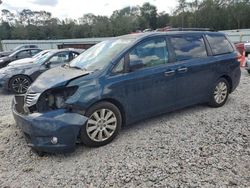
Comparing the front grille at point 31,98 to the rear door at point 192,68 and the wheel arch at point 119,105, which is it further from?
the rear door at point 192,68

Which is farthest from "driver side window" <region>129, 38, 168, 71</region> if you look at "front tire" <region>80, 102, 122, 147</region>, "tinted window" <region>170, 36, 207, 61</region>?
"front tire" <region>80, 102, 122, 147</region>

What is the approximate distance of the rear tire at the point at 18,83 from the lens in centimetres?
758

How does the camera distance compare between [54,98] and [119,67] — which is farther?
[119,67]

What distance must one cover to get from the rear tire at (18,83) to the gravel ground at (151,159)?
3413 millimetres

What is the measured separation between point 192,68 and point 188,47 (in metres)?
0.42

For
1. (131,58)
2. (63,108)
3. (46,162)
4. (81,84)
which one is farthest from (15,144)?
(131,58)

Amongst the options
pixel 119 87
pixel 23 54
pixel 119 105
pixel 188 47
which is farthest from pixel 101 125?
pixel 23 54

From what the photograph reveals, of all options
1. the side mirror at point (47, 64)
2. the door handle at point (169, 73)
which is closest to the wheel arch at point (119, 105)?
the door handle at point (169, 73)

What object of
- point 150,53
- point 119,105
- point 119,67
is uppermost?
point 150,53

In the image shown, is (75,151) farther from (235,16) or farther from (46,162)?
(235,16)

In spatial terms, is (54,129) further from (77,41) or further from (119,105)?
(77,41)

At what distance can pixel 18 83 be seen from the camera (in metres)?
7.68

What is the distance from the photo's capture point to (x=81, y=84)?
352 cm

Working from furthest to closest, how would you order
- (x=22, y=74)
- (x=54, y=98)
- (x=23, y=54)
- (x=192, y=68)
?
(x=23, y=54), (x=22, y=74), (x=192, y=68), (x=54, y=98)
